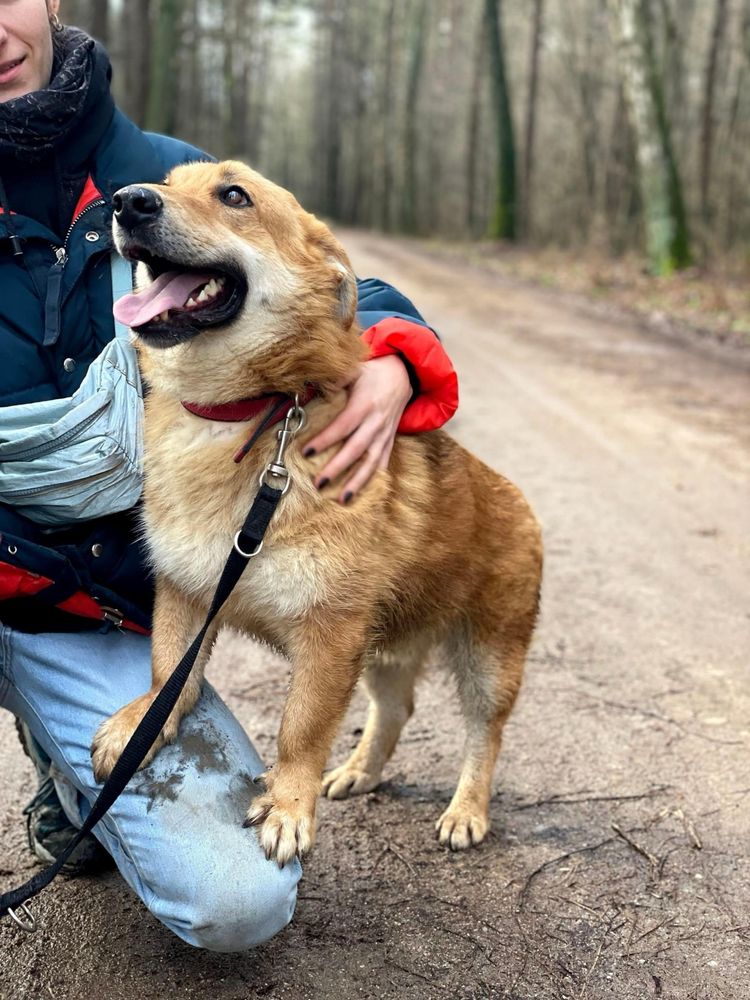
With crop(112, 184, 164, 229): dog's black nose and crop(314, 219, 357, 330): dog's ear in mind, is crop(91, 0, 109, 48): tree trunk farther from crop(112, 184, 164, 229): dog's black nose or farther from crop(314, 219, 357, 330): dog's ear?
crop(112, 184, 164, 229): dog's black nose

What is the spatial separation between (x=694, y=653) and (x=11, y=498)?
2.97 m

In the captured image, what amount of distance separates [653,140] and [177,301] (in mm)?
15141

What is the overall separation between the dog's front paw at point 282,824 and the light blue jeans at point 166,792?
0.09 ft

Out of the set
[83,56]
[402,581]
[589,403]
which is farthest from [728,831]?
[589,403]

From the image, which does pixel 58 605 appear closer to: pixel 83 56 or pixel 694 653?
pixel 83 56

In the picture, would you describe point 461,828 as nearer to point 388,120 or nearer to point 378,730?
point 378,730

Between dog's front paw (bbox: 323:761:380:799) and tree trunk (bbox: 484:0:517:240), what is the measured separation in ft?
77.0

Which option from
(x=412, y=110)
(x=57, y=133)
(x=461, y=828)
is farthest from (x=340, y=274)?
(x=412, y=110)

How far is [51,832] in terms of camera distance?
2.92 metres

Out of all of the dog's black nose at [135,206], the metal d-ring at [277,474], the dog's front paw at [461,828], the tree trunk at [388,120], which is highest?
the dog's black nose at [135,206]

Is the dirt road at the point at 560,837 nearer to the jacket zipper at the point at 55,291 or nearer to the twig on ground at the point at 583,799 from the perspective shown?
the twig on ground at the point at 583,799

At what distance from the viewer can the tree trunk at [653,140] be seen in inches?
618

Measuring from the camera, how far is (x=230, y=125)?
34.2m

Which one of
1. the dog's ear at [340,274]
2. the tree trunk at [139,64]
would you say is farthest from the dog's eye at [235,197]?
the tree trunk at [139,64]
